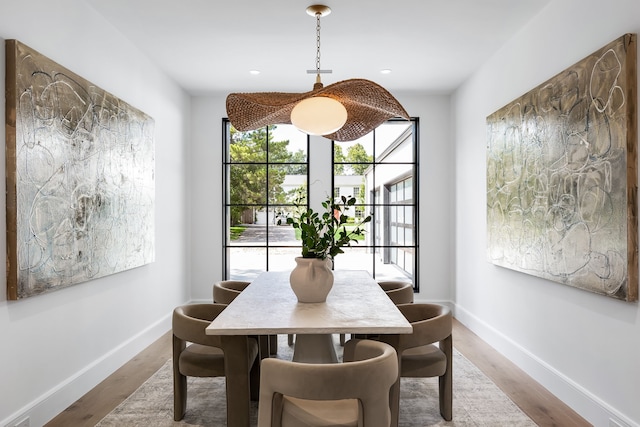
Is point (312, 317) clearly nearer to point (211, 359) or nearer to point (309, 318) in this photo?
point (309, 318)

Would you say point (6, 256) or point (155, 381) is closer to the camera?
point (6, 256)

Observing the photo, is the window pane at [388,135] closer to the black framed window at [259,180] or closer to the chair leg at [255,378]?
the black framed window at [259,180]

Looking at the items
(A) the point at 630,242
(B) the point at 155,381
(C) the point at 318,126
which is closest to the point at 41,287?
(B) the point at 155,381

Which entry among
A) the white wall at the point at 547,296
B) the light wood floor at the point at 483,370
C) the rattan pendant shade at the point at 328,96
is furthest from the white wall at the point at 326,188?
the rattan pendant shade at the point at 328,96

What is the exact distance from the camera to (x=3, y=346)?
240 centimetres

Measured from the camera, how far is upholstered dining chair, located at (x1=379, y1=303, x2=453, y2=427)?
237cm

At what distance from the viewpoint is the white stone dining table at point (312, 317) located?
2.06 metres

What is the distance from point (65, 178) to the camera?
9.48 ft

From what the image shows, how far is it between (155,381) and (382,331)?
2.13 meters

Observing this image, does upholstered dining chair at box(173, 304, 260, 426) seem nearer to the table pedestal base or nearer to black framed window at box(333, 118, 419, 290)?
the table pedestal base

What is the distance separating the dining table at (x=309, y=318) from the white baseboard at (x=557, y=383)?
136 cm

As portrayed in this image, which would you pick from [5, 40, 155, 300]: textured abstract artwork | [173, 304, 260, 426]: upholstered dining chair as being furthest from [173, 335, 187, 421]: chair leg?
[5, 40, 155, 300]: textured abstract artwork

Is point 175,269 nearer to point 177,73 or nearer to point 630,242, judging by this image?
point 177,73

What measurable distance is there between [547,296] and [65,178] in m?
3.37
